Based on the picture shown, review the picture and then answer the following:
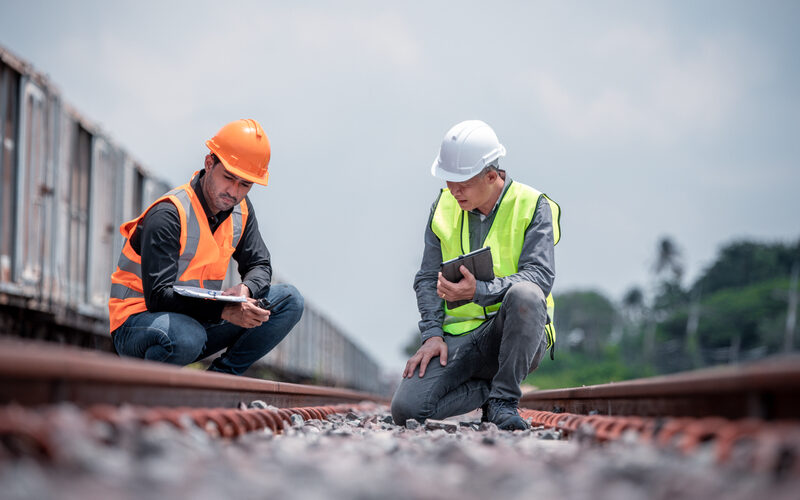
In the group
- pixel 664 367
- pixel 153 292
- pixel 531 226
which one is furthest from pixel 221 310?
pixel 664 367

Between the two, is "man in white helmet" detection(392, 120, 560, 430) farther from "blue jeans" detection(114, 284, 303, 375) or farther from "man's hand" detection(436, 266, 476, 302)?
"blue jeans" detection(114, 284, 303, 375)

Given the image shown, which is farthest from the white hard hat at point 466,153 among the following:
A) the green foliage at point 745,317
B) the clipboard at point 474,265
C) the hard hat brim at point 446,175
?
the green foliage at point 745,317

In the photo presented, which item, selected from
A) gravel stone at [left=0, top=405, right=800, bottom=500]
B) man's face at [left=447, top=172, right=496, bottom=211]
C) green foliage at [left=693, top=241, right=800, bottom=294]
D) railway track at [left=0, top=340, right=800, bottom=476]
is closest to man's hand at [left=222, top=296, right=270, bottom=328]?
railway track at [left=0, top=340, right=800, bottom=476]

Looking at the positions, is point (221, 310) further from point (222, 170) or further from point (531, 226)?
point (531, 226)

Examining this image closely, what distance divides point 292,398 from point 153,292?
1.63 meters

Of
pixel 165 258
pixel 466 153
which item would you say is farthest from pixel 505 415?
pixel 165 258

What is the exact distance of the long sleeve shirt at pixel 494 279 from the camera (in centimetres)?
467

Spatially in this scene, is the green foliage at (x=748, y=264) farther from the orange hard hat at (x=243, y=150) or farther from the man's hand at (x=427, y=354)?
the orange hard hat at (x=243, y=150)

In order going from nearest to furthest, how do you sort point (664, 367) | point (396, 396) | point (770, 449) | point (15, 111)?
point (770, 449)
point (396, 396)
point (15, 111)
point (664, 367)

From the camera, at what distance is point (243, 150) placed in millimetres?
4930

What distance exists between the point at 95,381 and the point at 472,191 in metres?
2.87

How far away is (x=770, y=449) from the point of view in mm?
1780

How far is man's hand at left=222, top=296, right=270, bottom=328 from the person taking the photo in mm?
4586

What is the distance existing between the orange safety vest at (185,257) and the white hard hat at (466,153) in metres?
1.34
